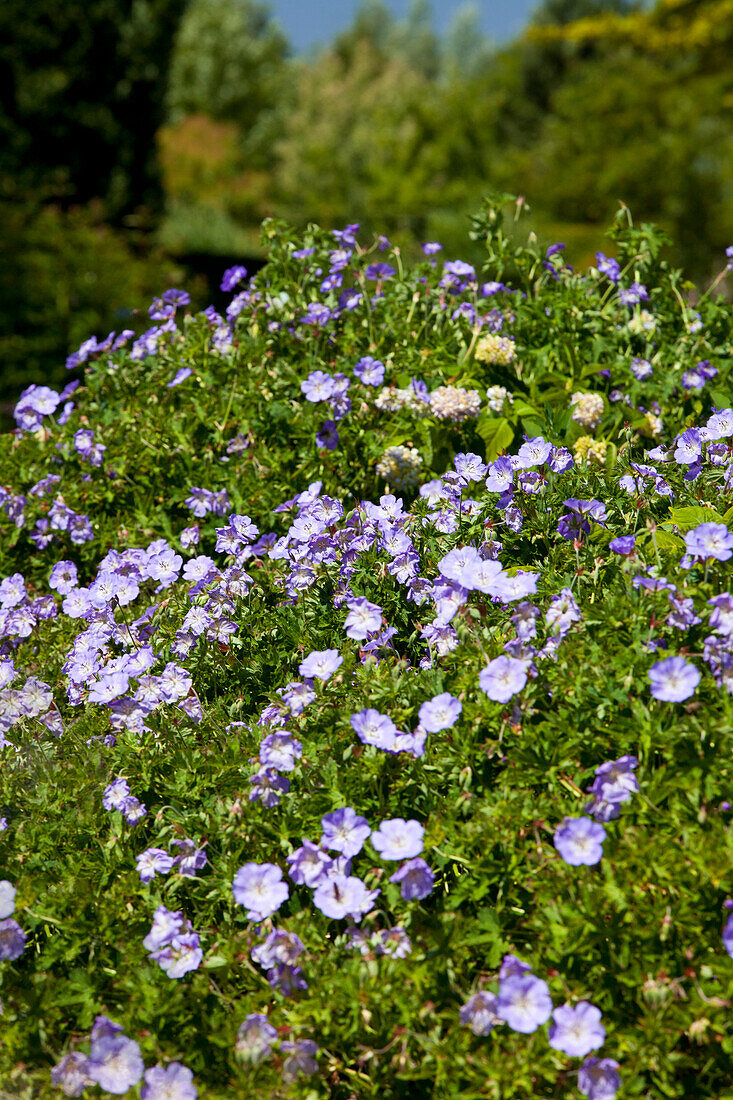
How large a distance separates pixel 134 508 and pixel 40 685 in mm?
913

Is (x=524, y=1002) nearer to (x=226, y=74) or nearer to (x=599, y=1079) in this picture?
(x=599, y=1079)

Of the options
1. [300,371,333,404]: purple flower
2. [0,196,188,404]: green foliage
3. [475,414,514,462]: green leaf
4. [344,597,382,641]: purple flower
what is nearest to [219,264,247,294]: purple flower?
[300,371,333,404]: purple flower

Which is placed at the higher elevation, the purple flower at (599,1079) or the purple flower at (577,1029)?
the purple flower at (577,1029)

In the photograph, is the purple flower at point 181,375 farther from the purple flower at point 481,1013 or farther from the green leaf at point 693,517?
the purple flower at point 481,1013

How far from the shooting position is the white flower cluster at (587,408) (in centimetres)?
275

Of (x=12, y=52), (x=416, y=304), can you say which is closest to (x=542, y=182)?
(x=12, y=52)

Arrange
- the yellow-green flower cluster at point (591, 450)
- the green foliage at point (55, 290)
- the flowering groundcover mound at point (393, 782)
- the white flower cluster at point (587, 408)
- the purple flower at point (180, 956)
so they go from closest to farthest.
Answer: the flowering groundcover mound at point (393, 782)
the purple flower at point (180, 956)
the yellow-green flower cluster at point (591, 450)
the white flower cluster at point (587, 408)
the green foliage at point (55, 290)

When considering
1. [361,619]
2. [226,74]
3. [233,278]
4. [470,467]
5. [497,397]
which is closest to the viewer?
[361,619]

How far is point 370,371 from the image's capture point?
9.22 ft

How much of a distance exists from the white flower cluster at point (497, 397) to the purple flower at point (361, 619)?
994 mm

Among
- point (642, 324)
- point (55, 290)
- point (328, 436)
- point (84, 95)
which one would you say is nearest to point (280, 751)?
point (328, 436)

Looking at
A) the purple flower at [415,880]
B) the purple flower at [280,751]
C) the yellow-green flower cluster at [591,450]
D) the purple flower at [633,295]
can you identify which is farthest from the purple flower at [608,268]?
the purple flower at [415,880]

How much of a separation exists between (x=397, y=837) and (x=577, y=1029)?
0.43m

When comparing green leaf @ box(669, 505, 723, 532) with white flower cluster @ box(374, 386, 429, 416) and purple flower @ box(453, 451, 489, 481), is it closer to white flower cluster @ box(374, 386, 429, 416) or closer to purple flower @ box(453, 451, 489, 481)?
purple flower @ box(453, 451, 489, 481)
